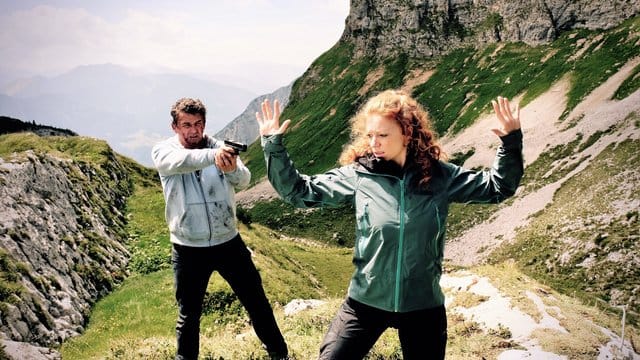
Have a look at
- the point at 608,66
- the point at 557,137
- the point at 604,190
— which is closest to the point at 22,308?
the point at 604,190

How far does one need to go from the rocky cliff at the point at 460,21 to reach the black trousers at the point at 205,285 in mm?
102746

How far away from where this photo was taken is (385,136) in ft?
17.1

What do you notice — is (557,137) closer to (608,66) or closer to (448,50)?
(608,66)

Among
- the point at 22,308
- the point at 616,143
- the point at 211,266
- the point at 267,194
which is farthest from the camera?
the point at 267,194

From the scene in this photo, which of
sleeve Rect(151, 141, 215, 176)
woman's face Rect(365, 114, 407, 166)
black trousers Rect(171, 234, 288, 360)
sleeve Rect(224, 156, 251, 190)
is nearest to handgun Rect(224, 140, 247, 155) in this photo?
sleeve Rect(151, 141, 215, 176)

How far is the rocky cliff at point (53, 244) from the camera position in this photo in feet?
39.7

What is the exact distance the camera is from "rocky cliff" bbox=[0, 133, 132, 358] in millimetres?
12109

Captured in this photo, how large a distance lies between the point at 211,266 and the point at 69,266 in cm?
1212

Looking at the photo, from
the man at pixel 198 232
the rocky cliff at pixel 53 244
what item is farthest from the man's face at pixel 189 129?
the rocky cliff at pixel 53 244

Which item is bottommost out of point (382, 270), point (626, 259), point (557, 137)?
point (626, 259)

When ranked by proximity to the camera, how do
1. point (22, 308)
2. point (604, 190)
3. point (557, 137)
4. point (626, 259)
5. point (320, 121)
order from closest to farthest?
point (22, 308) → point (626, 259) → point (604, 190) → point (557, 137) → point (320, 121)

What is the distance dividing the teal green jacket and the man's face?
255 cm

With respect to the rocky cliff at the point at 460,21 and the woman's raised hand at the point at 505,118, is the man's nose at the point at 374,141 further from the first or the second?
the rocky cliff at the point at 460,21

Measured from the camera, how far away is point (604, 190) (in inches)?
1545
